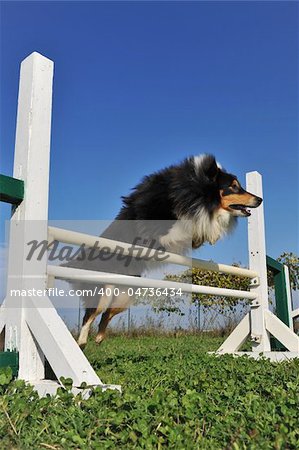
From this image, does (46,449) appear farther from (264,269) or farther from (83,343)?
(264,269)

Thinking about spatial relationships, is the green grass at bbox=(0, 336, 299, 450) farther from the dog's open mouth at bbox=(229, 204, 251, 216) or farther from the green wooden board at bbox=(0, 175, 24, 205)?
the dog's open mouth at bbox=(229, 204, 251, 216)

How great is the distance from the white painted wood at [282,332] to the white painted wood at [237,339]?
0.19 meters

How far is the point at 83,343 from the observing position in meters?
3.22

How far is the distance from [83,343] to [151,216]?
1063 mm

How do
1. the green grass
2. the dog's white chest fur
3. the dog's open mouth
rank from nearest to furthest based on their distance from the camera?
the green grass < the dog's white chest fur < the dog's open mouth

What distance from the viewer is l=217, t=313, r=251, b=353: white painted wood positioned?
378cm

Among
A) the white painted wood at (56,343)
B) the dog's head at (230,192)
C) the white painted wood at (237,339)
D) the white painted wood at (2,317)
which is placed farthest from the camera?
the white painted wood at (237,339)

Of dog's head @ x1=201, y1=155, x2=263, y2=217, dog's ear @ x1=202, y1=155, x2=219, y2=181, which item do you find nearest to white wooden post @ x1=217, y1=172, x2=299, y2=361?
dog's head @ x1=201, y1=155, x2=263, y2=217

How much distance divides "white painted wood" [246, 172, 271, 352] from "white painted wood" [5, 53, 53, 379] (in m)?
2.29

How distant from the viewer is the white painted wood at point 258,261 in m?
3.70

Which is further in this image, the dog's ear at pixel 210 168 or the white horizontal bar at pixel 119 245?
the dog's ear at pixel 210 168

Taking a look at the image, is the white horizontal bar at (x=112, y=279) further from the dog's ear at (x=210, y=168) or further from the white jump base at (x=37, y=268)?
the dog's ear at (x=210, y=168)

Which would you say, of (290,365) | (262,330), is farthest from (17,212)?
(262,330)

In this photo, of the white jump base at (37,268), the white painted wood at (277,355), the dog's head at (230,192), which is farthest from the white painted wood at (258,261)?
the white jump base at (37,268)
